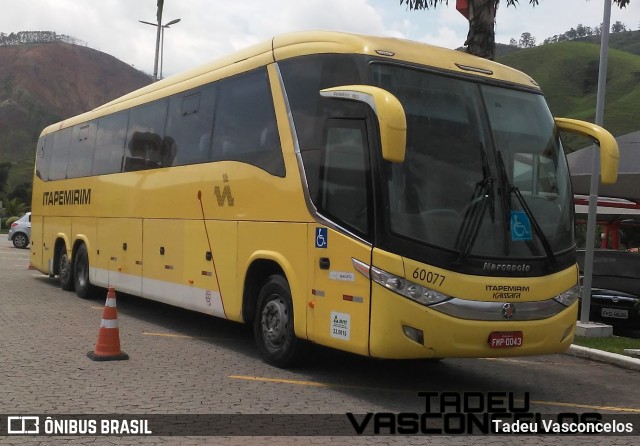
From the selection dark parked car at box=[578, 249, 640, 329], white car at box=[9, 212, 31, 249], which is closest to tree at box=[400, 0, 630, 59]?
dark parked car at box=[578, 249, 640, 329]

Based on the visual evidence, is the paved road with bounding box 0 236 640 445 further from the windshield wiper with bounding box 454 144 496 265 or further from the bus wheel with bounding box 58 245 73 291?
the bus wheel with bounding box 58 245 73 291

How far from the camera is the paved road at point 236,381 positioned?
6.67 meters

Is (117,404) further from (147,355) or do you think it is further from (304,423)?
(147,355)

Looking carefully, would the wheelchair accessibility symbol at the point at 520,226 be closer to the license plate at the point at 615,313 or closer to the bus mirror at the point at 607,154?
the bus mirror at the point at 607,154

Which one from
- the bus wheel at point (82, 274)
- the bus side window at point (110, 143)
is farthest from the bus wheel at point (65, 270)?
the bus side window at point (110, 143)

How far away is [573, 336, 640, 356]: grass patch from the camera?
439 inches

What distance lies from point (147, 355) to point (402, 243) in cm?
385

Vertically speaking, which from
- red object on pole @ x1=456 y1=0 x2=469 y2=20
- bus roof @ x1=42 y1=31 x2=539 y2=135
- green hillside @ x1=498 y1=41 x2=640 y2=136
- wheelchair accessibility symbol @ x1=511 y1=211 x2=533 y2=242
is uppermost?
green hillside @ x1=498 y1=41 x2=640 y2=136

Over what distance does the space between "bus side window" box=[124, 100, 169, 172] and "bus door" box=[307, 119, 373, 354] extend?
4.32 m

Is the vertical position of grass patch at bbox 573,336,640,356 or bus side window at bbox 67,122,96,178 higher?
bus side window at bbox 67,122,96,178

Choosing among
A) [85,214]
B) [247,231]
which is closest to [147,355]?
[247,231]

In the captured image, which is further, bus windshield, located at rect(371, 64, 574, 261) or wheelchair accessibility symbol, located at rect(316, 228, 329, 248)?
wheelchair accessibility symbol, located at rect(316, 228, 329, 248)

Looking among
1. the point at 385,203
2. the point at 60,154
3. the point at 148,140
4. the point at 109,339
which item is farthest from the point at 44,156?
the point at 385,203

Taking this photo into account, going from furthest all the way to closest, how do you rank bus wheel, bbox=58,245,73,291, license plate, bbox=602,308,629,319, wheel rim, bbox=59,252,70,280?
wheel rim, bbox=59,252,70,280 < bus wheel, bbox=58,245,73,291 < license plate, bbox=602,308,629,319
